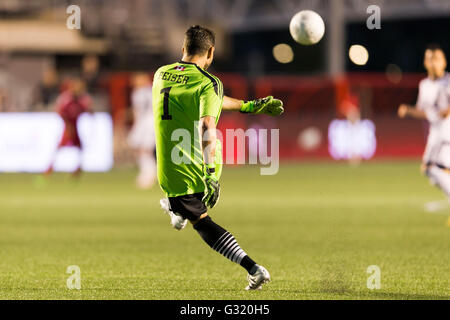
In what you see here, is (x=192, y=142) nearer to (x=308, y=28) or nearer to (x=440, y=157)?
(x=308, y=28)

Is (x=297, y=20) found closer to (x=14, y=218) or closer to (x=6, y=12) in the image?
(x=14, y=218)

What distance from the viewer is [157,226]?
14.0m

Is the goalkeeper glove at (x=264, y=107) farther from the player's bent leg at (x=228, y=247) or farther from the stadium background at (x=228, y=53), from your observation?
the stadium background at (x=228, y=53)

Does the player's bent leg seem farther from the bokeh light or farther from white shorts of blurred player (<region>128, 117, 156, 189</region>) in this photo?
white shorts of blurred player (<region>128, 117, 156, 189</region>)

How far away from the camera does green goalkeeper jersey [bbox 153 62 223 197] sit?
773 centimetres

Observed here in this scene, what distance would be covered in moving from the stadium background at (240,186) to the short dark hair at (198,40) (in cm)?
194

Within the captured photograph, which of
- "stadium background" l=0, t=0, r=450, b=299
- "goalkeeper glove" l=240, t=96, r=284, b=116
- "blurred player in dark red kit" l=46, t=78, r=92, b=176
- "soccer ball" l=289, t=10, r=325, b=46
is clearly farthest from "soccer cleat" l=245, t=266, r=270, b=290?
"blurred player in dark red kit" l=46, t=78, r=92, b=176

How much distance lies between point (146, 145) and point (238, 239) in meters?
9.67

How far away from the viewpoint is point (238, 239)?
481 inches

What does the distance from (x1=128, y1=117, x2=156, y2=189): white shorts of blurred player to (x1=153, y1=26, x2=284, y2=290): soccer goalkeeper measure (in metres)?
13.3

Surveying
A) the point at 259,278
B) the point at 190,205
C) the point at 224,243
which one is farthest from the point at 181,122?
the point at 259,278

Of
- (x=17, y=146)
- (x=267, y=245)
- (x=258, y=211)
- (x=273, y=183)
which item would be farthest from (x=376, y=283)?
(x=17, y=146)
